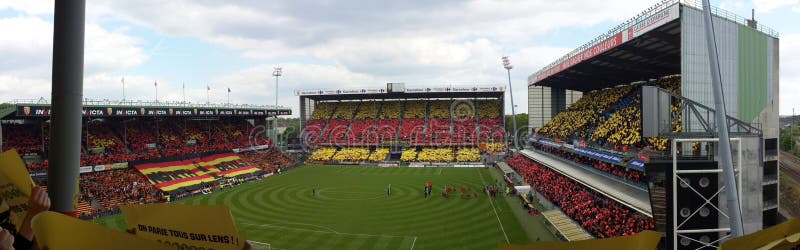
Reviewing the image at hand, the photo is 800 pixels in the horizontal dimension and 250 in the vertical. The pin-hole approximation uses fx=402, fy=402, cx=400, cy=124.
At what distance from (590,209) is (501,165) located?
81.3 ft

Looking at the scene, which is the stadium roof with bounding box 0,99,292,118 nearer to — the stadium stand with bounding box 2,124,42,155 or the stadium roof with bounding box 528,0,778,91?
the stadium stand with bounding box 2,124,42,155

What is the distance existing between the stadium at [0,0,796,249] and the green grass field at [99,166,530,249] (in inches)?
7.1

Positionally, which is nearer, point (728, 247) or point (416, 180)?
point (728, 247)

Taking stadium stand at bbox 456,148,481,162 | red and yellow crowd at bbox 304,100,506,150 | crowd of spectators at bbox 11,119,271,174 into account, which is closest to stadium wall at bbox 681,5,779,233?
stadium stand at bbox 456,148,481,162

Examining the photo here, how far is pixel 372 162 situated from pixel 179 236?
56901mm

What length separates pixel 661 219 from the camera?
1572 centimetres

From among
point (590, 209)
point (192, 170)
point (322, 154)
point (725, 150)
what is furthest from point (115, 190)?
point (725, 150)

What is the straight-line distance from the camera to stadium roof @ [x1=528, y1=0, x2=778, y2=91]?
20578 mm

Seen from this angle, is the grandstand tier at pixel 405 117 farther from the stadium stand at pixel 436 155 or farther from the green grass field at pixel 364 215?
the green grass field at pixel 364 215

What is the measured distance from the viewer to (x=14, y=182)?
12.9 feet

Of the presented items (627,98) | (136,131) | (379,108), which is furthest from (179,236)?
(379,108)

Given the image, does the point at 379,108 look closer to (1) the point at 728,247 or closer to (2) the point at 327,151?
(2) the point at 327,151

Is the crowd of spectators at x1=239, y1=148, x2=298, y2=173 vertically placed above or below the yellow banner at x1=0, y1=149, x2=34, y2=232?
below

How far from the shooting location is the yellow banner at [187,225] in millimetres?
3234
